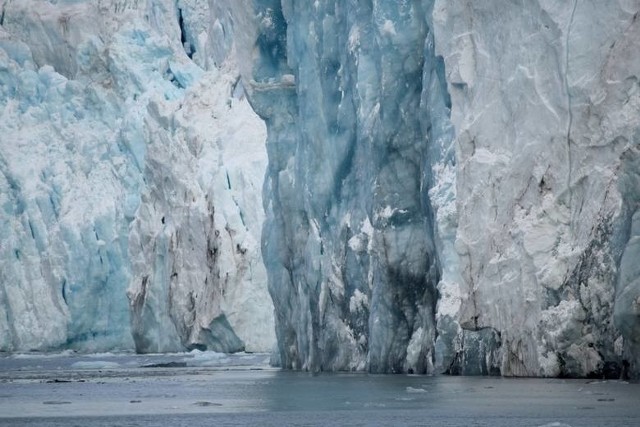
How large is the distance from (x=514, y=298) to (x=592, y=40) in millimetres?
4509

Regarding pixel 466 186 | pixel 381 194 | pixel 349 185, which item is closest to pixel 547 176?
pixel 466 186

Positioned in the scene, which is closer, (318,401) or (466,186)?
(318,401)

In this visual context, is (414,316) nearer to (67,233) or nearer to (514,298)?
(514,298)

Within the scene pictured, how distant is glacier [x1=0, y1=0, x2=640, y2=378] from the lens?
73.4ft

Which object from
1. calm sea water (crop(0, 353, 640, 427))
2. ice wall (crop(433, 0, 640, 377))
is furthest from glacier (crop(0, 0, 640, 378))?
calm sea water (crop(0, 353, 640, 427))

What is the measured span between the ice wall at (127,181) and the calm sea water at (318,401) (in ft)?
52.5

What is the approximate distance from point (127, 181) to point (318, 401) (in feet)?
123

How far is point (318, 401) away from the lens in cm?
2095

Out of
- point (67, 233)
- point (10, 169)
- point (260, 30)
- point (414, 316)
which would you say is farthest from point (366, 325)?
point (10, 169)

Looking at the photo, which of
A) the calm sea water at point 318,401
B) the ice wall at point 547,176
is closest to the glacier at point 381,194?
the ice wall at point 547,176

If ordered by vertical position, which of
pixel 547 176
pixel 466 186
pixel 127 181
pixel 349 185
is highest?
pixel 127 181

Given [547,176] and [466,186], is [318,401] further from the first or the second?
[466,186]

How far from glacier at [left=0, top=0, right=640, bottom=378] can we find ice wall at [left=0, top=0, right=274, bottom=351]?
11 cm

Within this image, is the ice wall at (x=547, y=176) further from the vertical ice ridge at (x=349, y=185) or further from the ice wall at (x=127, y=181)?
the ice wall at (x=127, y=181)
